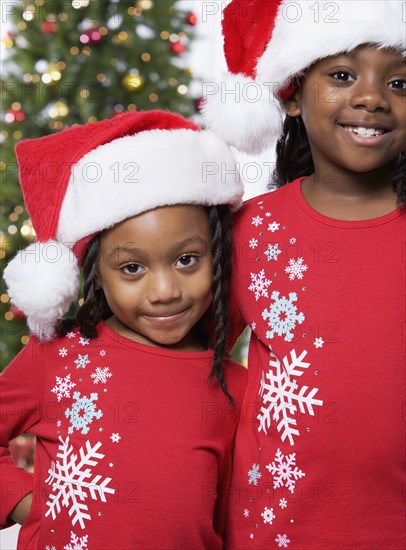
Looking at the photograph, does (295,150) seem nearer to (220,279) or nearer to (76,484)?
(220,279)

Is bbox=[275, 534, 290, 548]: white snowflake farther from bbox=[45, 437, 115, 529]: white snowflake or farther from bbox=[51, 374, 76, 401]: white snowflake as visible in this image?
bbox=[51, 374, 76, 401]: white snowflake

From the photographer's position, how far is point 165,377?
1.27 m

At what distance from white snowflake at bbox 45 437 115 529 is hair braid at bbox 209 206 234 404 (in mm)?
258

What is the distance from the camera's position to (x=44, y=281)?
125 centimetres

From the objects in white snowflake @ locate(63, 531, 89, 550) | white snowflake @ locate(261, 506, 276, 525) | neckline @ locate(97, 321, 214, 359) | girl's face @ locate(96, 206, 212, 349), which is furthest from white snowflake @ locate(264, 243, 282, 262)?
white snowflake @ locate(63, 531, 89, 550)

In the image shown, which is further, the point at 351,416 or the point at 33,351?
the point at 33,351

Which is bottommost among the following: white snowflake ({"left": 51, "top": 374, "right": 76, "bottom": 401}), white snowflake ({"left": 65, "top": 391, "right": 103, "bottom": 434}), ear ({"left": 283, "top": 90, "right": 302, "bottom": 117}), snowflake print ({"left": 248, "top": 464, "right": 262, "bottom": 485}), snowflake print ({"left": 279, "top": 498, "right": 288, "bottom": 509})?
snowflake print ({"left": 279, "top": 498, "right": 288, "bottom": 509})

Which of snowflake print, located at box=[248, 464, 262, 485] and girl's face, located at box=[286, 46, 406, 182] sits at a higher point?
girl's face, located at box=[286, 46, 406, 182]

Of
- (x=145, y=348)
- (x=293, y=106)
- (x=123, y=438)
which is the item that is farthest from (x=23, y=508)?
(x=293, y=106)

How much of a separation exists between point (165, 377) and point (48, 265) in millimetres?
287

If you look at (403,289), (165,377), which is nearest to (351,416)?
(403,289)

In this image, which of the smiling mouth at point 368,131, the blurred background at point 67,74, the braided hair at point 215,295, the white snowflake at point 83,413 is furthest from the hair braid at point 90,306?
the blurred background at point 67,74

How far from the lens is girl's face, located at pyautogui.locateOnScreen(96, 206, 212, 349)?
1.21 metres

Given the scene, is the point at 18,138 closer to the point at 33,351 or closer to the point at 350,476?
the point at 33,351
